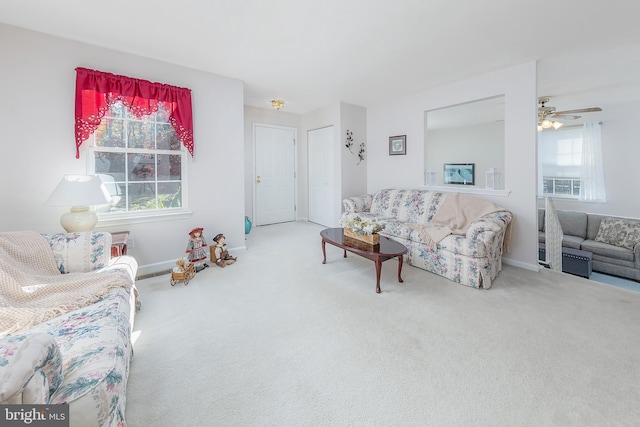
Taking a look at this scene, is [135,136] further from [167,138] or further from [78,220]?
[78,220]

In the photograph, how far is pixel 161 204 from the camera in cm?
340

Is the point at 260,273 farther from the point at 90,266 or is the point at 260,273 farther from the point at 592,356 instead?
the point at 592,356

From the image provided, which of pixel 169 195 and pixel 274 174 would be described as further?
pixel 274 174

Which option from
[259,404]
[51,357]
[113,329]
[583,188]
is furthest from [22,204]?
[583,188]

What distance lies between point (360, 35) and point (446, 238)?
2299mm

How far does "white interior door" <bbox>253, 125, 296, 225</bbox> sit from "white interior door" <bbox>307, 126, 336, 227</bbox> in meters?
0.44

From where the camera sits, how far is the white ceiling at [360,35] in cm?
225

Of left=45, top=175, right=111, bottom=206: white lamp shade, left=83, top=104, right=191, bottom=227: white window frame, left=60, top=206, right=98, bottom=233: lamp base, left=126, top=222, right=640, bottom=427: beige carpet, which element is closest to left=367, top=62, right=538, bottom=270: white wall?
left=126, top=222, right=640, bottom=427: beige carpet

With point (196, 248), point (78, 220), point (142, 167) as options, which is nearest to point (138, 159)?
point (142, 167)

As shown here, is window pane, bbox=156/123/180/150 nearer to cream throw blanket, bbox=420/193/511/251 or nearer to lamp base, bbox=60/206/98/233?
lamp base, bbox=60/206/98/233

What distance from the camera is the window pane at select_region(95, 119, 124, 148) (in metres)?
2.96

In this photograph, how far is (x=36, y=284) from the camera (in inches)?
65.3

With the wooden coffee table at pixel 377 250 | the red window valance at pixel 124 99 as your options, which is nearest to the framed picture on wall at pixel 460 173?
the wooden coffee table at pixel 377 250

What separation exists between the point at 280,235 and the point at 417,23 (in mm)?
3656
